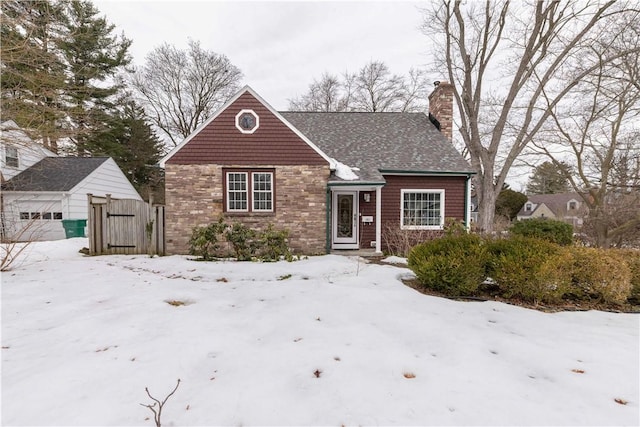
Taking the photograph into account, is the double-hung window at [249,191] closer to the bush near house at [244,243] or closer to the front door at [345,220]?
the bush near house at [244,243]

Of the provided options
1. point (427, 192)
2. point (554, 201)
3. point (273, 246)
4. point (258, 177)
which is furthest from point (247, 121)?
point (554, 201)

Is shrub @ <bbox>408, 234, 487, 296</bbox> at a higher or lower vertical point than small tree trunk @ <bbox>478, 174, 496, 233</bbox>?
lower

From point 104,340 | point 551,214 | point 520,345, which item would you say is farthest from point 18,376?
point 551,214

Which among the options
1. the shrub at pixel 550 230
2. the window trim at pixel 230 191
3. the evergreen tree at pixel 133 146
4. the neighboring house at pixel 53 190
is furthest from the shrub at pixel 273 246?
the evergreen tree at pixel 133 146

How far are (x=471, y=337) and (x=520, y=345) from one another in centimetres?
48

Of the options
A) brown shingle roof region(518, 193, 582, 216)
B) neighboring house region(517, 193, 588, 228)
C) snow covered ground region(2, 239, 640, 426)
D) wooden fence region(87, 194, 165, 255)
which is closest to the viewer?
snow covered ground region(2, 239, 640, 426)

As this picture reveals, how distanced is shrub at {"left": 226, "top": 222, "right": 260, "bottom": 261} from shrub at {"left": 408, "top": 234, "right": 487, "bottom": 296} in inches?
181

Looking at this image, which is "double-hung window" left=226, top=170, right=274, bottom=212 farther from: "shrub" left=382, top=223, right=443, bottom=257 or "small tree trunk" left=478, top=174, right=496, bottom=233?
"small tree trunk" left=478, top=174, right=496, bottom=233

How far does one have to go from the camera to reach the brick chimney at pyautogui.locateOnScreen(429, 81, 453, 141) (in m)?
12.5

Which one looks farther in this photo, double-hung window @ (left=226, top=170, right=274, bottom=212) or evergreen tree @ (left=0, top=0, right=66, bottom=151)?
double-hung window @ (left=226, top=170, right=274, bottom=212)

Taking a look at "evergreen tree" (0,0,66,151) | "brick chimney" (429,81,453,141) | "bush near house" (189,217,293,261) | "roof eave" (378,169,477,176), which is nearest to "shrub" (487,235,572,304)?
"bush near house" (189,217,293,261)

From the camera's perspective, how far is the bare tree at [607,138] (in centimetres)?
988

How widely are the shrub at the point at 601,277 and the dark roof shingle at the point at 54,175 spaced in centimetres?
1962

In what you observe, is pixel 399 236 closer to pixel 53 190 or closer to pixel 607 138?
pixel 607 138
